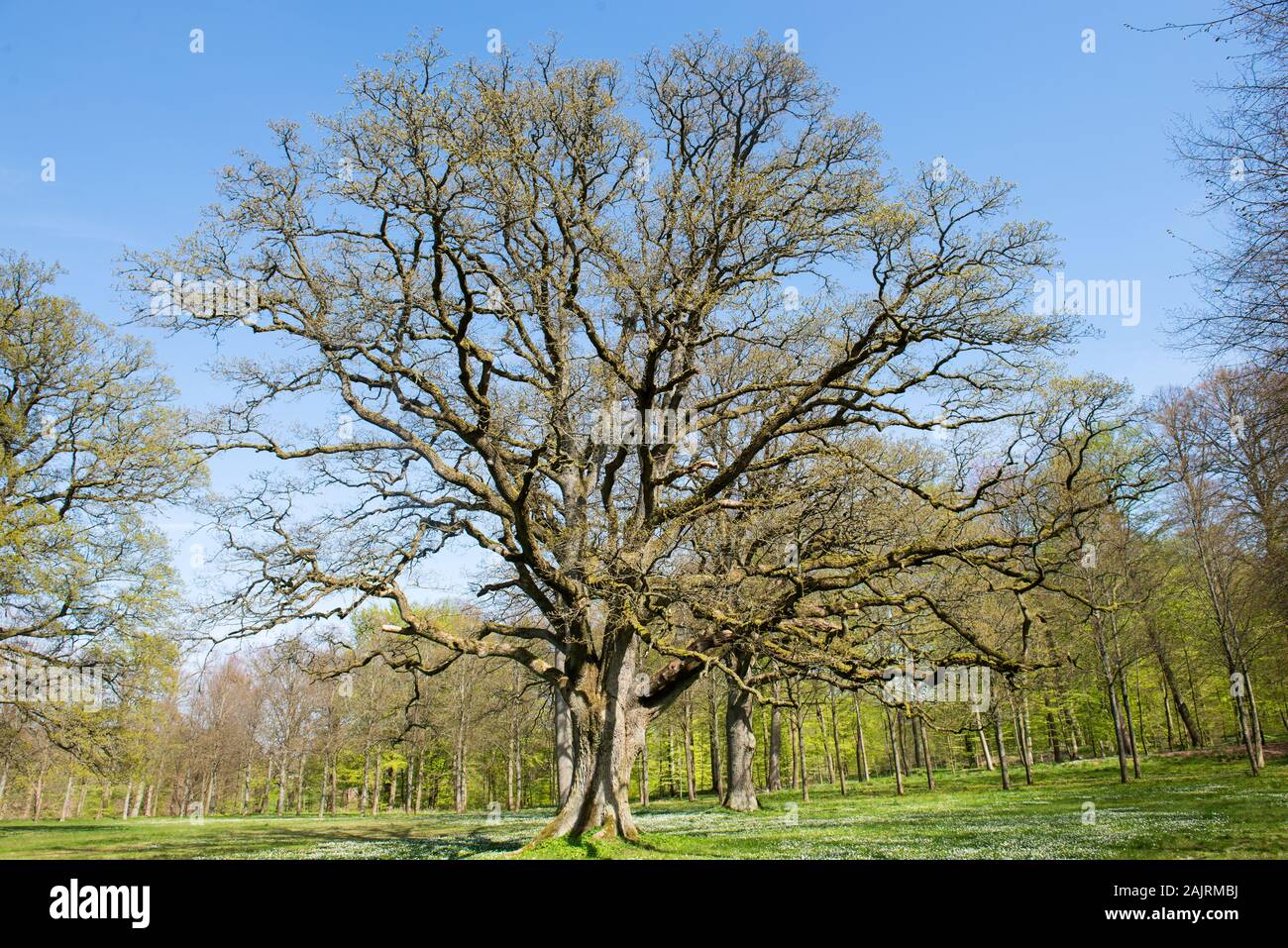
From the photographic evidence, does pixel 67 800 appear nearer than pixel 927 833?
No

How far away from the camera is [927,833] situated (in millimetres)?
16562

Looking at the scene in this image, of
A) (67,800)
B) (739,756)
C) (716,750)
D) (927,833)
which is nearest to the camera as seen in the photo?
(927,833)

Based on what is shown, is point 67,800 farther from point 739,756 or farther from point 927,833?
point 927,833

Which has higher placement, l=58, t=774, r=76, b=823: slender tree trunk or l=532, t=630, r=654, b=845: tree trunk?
l=532, t=630, r=654, b=845: tree trunk

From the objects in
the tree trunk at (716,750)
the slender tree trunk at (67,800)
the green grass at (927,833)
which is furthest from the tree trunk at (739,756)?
the slender tree trunk at (67,800)

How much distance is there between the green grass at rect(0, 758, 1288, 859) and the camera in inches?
495

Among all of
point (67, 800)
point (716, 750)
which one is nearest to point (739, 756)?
point (716, 750)

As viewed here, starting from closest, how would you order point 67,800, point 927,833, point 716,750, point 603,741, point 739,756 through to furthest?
point 603,741, point 927,833, point 739,756, point 716,750, point 67,800

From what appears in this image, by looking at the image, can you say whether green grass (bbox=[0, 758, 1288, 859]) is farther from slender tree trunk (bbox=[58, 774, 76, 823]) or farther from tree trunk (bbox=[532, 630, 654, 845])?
slender tree trunk (bbox=[58, 774, 76, 823])

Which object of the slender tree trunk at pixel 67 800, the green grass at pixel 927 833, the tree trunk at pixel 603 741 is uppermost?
the tree trunk at pixel 603 741

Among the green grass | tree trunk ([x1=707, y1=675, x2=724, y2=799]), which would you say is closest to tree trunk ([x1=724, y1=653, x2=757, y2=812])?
the green grass

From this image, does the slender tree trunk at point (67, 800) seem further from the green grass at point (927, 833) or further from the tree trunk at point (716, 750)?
the tree trunk at point (716, 750)

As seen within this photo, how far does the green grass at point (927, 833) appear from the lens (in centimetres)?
1257
